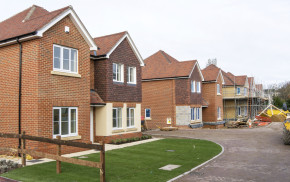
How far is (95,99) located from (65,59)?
3.66 metres

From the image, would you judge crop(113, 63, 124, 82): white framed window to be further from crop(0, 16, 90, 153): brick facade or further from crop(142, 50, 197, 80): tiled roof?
crop(142, 50, 197, 80): tiled roof

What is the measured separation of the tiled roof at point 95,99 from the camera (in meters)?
15.8

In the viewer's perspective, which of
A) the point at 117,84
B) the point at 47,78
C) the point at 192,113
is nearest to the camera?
the point at 47,78

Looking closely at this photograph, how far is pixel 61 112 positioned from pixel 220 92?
27.6 meters

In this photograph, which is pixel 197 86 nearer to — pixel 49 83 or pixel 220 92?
pixel 220 92

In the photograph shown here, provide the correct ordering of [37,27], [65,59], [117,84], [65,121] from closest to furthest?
1. [37,27]
2. [65,121]
3. [65,59]
4. [117,84]

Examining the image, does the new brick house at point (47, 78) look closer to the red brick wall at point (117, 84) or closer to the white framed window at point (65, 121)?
the white framed window at point (65, 121)

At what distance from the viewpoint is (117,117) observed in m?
17.8

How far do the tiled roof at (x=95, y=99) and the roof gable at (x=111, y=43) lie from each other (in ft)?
8.26

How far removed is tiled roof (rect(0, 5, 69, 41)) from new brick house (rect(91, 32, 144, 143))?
4255 mm

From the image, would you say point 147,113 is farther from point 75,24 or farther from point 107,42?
point 75,24

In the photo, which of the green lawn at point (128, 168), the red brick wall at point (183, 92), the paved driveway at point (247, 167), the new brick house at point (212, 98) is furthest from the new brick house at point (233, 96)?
the green lawn at point (128, 168)

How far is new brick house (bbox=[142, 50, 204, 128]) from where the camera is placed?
28469 mm

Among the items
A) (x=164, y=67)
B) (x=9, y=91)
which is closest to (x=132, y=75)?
(x=9, y=91)
